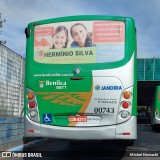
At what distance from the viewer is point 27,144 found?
13594 mm

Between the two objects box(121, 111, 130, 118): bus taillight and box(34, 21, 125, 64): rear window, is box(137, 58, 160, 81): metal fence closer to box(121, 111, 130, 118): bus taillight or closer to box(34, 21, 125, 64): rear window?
box(34, 21, 125, 64): rear window

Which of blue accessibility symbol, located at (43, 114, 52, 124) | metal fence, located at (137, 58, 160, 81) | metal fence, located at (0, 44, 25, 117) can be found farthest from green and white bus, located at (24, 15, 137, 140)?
metal fence, located at (137, 58, 160, 81)

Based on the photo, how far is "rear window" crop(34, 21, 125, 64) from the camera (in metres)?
8.74

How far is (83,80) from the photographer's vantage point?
8.75 meters

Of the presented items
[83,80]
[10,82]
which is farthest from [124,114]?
[10,82]

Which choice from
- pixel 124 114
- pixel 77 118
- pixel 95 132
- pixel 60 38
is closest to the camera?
pixel 95 132

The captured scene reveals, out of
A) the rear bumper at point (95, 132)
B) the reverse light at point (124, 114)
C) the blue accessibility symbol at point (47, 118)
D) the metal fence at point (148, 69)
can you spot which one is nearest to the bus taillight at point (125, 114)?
the reverse light at point (124, 114)

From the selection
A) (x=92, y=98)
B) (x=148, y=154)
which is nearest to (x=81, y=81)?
(x=92, y=98)

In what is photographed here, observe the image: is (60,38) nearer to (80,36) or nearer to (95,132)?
(80,36)

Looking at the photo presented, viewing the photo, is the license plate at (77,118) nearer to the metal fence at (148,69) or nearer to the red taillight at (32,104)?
the red taillight at (32,104)

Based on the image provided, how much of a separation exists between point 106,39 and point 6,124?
499cm

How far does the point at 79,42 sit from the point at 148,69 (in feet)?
114

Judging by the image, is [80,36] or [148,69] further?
[148,69]

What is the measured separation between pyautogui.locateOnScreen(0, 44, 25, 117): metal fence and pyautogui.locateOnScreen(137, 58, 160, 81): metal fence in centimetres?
2787
